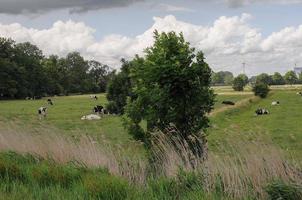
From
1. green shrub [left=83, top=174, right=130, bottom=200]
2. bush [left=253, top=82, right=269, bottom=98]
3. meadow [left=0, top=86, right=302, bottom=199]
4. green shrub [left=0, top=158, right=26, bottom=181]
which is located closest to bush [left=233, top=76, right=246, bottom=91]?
bush [left=253, top=82, right=269, bottom=98]

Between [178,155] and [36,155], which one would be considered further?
[36,155]

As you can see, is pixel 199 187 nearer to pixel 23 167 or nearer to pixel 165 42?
pixel 23 167

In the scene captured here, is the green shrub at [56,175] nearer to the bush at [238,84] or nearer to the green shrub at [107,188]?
the green shrub at [107,188]

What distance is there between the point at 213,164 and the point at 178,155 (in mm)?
1165

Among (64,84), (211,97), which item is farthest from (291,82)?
(211,97)

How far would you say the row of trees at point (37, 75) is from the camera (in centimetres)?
10844

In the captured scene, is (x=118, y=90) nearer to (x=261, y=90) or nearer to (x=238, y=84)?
(x=261, y=90)

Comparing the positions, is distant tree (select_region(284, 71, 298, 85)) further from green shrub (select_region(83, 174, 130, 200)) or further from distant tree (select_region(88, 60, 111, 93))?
green shrub (select_region(83, 174, 130, 200))

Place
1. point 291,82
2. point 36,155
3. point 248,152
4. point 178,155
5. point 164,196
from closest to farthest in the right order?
point 164,196, point 248,152, point 178,155, point 36,155, point 291,82

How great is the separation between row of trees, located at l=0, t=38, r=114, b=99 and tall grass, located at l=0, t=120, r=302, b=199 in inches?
3099

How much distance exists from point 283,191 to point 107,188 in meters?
2.97

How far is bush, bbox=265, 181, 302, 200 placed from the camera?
759 cm

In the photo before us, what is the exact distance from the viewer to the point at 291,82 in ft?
642

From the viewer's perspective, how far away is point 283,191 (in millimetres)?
7652
